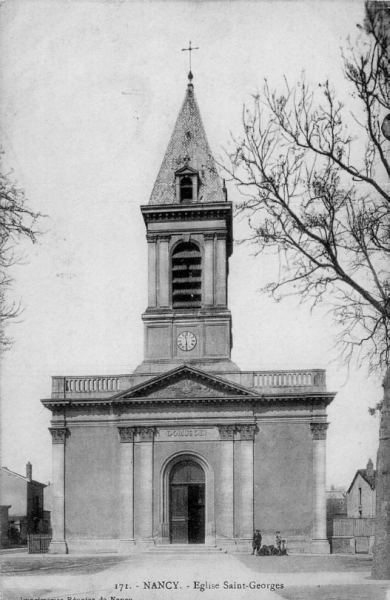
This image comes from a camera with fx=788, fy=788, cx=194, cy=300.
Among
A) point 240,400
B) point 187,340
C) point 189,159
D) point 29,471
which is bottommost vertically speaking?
point 29,471

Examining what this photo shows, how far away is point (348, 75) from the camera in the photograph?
1595cm

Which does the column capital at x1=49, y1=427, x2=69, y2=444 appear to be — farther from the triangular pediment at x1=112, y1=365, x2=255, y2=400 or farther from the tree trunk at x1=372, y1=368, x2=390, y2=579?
the tree trunk at x1=372, y1=368, x2=390, y2=579

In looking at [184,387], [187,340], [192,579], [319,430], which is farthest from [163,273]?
[192,579]

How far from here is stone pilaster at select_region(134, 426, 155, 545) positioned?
2792 cm

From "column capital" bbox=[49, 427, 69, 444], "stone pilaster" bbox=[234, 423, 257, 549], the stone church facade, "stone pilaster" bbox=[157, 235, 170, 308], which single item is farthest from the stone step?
"stone pilaster" bbox=[157, 235, 170, 308]

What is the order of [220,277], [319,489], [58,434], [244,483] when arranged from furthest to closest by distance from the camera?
[220,277] → [58,434] → [244,483] → [319,489]

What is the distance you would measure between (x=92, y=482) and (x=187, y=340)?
6.37 m

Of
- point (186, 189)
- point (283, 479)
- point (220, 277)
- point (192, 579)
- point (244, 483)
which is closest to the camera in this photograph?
point (192, 579)

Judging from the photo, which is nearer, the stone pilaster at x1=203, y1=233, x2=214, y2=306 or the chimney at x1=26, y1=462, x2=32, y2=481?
the stone pilaster at x1=203, y1=233, x2=214, y2=306

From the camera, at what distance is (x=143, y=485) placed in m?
28.4

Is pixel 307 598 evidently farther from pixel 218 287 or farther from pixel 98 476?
pixel 218 287

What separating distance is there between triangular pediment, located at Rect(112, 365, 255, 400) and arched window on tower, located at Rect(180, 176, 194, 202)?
276 inches

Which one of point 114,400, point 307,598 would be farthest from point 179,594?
point 114,400

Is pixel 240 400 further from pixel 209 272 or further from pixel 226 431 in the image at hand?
pixel 209 272
